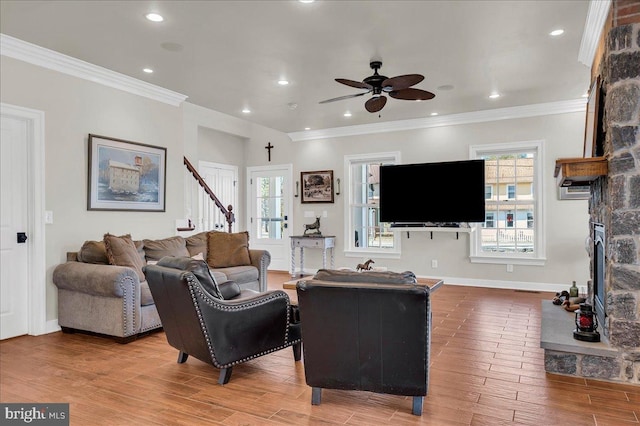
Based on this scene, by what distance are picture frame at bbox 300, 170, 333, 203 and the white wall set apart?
3333mm

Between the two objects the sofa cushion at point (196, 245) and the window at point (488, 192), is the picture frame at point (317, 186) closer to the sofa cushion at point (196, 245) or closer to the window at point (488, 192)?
the window at point (488, 192)

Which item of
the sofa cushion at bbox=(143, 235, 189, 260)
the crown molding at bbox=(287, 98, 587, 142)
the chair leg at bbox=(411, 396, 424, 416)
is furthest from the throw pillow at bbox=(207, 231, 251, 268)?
the chair leg at bbox=(411, 396, 424, 416)

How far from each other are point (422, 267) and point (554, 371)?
4081 millimetres

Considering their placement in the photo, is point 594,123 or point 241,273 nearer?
point 594,123

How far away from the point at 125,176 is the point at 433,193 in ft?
14.5

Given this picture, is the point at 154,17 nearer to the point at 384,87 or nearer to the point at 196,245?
the point at 384,87

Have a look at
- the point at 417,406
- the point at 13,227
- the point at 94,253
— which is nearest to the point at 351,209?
the point at 94,253

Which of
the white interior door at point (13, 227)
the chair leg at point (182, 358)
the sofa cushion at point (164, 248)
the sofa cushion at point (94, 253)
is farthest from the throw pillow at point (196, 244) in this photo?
the chair leg at point (182, 358)

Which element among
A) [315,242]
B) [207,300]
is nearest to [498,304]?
[315,242]

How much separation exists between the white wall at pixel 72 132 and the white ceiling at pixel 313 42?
0.36 m

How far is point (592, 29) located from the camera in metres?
3.55

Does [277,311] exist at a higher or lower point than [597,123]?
lower

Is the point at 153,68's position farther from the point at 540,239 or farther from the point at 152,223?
the point at 540,239

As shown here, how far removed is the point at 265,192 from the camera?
342 inches
